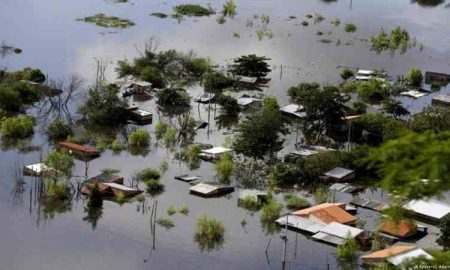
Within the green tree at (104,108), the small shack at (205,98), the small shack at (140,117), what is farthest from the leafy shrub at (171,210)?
the small shack at (205,98)

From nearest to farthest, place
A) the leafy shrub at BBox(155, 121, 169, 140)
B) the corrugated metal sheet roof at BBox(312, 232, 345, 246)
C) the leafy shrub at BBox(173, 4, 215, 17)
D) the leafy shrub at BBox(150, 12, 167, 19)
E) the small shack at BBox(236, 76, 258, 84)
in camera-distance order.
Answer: the corrugated metal sheet roof at BBox(312, 232, 345, 246), the leafy shrub at BBox(155, 121, 169, 140), the small shack at BBox(236, 76, 258, 84), the leafy shrub at BBox(150, 12, 167, 19), the leafy shrub at BBox(173, 4, 215, 17)

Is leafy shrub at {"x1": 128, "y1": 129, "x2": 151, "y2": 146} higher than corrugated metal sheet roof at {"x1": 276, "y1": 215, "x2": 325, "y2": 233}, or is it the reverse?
leafy shrub at {"x1": 128, "y1": 129, "x2": 151, "y2": 146}

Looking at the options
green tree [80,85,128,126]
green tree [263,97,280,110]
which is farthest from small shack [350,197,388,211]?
green tree [80,85,128,126]

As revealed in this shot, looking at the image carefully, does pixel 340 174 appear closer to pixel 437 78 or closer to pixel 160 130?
pixel 160 130

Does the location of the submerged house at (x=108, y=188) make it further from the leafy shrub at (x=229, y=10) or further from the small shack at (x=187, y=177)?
the leafy shrub at (x=229, y=10)

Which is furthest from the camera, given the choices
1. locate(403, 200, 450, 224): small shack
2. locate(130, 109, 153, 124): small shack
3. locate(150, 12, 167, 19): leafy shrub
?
locate(150, 12, 167, 19): leafy shrub

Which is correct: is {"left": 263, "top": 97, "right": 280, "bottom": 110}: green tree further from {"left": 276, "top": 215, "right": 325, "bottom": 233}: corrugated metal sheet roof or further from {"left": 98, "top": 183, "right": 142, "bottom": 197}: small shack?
{"left": 276, "top": 215, "right": 325, "bottom": 233}: corrugated metal sheet roof

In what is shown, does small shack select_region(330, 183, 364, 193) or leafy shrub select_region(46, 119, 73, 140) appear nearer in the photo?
small shack select_region(330, 183, 364, 193)

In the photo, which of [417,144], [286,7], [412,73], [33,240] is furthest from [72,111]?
[286,7]
